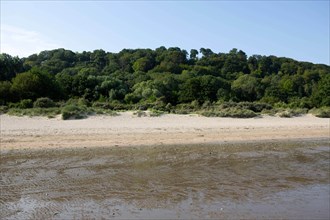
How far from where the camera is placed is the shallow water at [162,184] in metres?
6.96

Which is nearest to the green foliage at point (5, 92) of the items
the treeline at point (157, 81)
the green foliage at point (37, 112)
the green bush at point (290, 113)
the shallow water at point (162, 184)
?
the treeline at point (157, 81)

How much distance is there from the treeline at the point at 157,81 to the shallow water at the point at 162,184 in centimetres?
1410

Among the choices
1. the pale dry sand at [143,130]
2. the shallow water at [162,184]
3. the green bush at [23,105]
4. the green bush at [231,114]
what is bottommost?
the shallow water at [162,184]

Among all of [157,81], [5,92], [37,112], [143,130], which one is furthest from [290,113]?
[5,92]

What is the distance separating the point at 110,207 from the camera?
23.2 ft

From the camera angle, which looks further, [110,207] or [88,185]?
[88,185]

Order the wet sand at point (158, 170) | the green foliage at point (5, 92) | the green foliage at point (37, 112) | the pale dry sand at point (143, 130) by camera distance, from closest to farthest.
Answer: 1. the wet sand at point (158, 170)
2. the pale dry sand at point (143, 130)
3. the green foliage at point (37, 112)
4. the green foliage at point (5, 92)

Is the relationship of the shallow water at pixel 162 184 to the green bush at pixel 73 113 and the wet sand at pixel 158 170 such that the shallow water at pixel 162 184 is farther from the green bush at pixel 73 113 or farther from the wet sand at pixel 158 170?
the green bush at pixel 73 113

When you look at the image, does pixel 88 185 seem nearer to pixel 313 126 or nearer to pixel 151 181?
pixel 151 181

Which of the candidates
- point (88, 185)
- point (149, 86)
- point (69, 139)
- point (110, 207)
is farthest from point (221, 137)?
point (149, 86)

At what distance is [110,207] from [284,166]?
6.49 meters

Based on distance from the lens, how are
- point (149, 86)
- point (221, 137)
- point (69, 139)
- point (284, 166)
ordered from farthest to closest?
1. point (149, 86)
2. point (221, 137)
3. point (69, 139)
4. point (284, 166)

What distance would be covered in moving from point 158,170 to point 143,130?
24.1 ft

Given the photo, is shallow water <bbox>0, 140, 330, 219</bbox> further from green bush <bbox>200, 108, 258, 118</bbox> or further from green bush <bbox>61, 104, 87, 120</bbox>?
green bush <bbox>200, 108, 258, 118</bbox>
